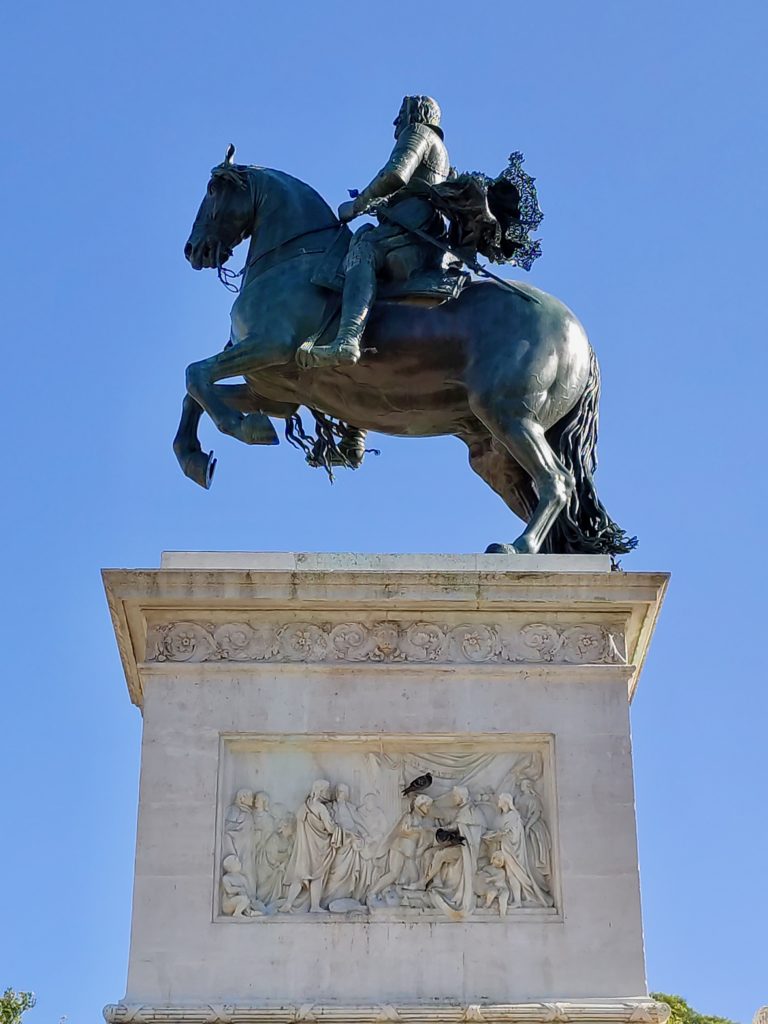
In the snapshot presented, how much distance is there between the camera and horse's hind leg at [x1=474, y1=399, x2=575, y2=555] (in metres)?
15.5

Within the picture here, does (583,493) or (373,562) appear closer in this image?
(373,562)

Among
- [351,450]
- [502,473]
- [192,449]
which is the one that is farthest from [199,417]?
[502,473]

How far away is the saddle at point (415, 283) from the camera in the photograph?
16.1 metres

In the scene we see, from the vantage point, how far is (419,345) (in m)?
16.0

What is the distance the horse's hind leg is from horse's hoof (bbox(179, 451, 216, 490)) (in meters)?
2.29

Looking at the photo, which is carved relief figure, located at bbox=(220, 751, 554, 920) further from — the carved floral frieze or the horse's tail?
the horse's tail

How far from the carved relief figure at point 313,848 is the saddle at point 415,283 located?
4.33 meters

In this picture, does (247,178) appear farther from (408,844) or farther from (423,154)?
(408,844)

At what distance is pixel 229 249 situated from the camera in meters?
17.2

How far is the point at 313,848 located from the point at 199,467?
3805mm

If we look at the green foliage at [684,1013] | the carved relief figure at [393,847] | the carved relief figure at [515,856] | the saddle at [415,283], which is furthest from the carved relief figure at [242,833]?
the green foliage at [684,1013]

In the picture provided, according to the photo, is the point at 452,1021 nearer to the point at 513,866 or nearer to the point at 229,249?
the point at 513,866

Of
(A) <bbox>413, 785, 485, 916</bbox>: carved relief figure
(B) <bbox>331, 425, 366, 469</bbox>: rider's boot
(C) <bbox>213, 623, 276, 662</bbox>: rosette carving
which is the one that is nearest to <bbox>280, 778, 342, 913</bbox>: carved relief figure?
(A) <bbox>413, 785, 485, 916</bbox>: carved relief figure

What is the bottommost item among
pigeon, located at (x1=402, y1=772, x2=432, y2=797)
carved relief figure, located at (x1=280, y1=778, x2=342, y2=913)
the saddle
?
carved relief figure, located at (x1=280, y1=778, x2=342, y2=913)
